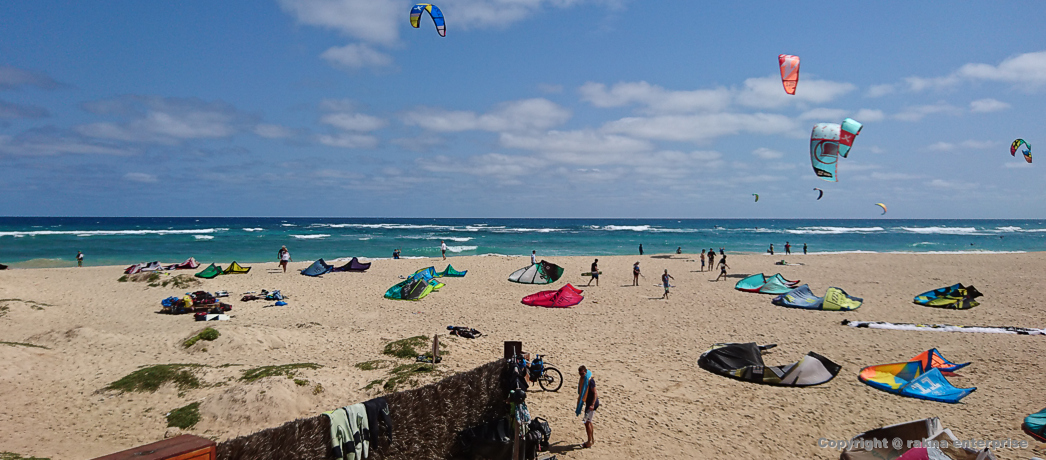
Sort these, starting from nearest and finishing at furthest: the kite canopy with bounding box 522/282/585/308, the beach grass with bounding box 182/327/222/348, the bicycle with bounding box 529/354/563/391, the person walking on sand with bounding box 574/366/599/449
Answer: the person walking on sand with bounding box 574/366/599/449
the bicycle with bounding box 529/354/563/391
the beach grass with bounding box 182/327/222/348
the kite canopy with bounding box 522/282/585/308

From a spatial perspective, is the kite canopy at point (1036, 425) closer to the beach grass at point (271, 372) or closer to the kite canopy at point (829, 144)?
the kite canopy at point (829, 144)

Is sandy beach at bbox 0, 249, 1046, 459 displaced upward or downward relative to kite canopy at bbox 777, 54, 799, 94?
downward

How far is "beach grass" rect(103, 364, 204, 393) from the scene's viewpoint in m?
8.65

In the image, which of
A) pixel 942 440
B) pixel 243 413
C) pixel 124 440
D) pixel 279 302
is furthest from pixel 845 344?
pixel 279 302

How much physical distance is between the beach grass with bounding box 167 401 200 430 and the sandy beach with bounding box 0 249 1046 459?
0.35ft

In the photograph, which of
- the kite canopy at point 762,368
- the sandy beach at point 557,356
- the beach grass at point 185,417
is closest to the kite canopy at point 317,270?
the sandy beach at point 557,356

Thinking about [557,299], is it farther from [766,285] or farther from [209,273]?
[209,273]

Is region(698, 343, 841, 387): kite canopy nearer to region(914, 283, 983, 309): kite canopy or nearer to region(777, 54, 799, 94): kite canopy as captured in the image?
region(777, 54, 799, 94): kite canopy

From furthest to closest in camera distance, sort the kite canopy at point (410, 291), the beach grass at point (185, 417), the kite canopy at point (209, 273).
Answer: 1. the kite canopy at point (209, 273)
2. the kite canopy at point (410, 291)
3. the beach grass at point (185, 417)

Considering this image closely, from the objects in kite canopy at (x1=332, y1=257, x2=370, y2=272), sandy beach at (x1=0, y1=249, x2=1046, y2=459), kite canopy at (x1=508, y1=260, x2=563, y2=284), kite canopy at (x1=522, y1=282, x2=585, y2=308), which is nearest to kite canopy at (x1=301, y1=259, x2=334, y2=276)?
kite canopy at (x1=332, y1=257, x2=370, y2=272)

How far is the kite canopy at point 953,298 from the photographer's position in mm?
16781

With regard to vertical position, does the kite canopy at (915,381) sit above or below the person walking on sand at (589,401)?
below

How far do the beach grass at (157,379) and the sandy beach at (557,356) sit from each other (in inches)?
8.7

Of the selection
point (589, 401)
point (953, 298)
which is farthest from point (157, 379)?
point (953, 298)
